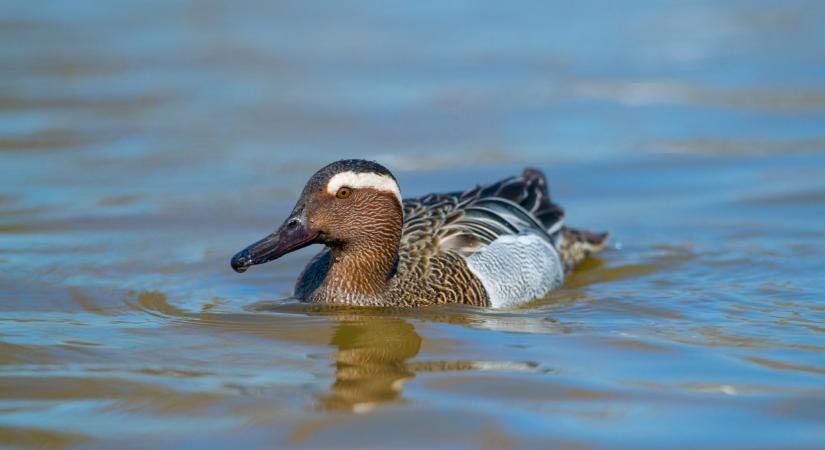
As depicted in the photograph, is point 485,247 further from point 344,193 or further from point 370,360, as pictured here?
point 370,360

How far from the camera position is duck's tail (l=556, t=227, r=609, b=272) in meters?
11.9

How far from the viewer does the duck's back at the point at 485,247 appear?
33.7ft

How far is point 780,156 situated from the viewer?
15141 millimetres

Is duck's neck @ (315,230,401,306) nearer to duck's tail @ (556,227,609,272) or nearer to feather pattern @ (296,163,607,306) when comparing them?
feather pattern @ (296,163,607,306)

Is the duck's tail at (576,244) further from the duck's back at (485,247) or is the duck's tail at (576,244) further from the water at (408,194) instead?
the water at (408,194)

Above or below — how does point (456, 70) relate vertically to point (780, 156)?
above

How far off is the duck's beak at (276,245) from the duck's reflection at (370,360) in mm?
648

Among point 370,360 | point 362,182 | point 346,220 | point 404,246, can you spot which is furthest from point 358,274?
point 370,360

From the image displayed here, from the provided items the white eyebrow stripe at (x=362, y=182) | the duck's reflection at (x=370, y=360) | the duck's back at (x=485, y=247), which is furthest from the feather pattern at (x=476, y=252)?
the white eyebrow stripe at (x=362, y=182)

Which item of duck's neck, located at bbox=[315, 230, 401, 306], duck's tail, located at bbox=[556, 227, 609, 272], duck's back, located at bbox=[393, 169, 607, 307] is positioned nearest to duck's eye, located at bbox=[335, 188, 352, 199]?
duck's neck, located at bbox=[315, 230, 401, 306]

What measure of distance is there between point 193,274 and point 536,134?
588 centimetres

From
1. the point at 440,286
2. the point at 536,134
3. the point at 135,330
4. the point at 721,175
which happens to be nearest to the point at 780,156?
the point at 721,175

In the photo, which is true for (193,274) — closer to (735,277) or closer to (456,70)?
(735,277)

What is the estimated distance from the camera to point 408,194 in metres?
14.1
